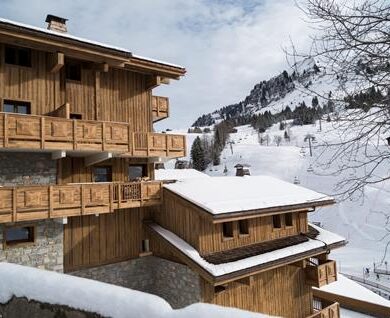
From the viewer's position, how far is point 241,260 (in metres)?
13.2

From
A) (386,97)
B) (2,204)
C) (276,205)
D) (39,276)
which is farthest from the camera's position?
(276,205)

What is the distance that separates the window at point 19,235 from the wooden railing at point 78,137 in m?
2.95

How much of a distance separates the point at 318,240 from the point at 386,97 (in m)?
13.5

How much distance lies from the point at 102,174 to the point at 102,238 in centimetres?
264

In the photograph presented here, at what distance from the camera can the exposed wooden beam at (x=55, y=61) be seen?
42.9 ft

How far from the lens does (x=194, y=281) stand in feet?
43.2

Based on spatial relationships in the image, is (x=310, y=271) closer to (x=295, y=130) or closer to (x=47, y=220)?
(x=47, y=220)

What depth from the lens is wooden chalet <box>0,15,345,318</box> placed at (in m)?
12.2

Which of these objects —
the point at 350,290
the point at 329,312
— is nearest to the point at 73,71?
the point at 329,312

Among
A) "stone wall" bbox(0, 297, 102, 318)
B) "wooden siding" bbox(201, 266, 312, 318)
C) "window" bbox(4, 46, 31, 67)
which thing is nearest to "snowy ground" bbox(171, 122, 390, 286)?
"stone wall" bbox(0, 297, 102, 318)

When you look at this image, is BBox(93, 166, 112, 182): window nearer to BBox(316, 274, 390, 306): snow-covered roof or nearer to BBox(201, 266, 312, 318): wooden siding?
BBox(201, 266, 312, 318): wooden siding

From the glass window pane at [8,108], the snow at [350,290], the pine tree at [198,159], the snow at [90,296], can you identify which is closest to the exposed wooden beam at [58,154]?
the glass window pane at [8,108]

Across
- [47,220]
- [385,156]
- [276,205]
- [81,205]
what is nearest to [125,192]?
[81,205]

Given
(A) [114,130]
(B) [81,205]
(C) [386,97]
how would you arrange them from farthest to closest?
(A) [114,130] < (B) [81,205] < (C) [386,97]
